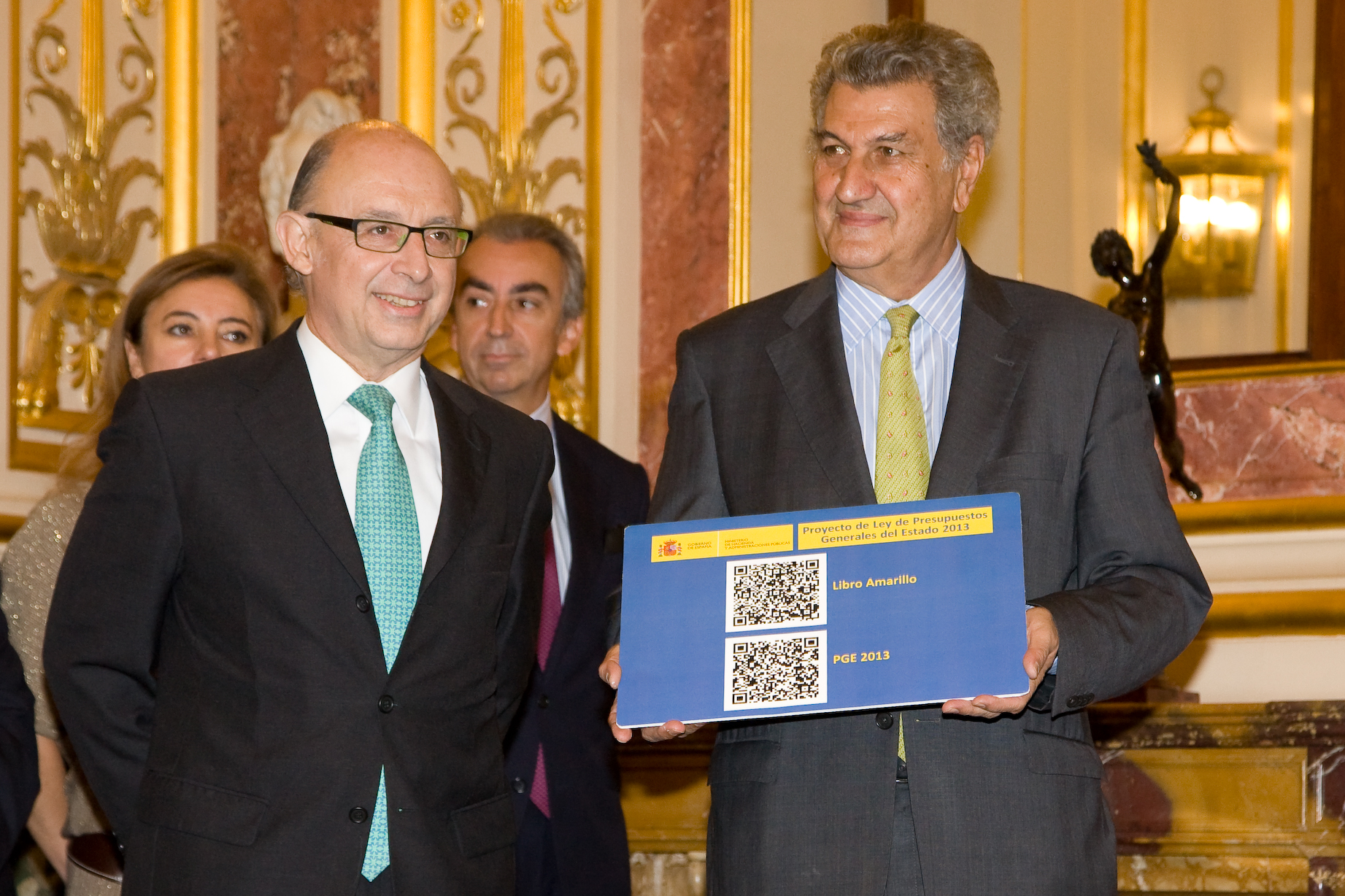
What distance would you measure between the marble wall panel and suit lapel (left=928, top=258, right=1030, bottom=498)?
6.80 ft

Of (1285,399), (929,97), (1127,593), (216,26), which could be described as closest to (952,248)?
(929,97)

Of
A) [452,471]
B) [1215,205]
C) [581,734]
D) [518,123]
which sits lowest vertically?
[581,734]

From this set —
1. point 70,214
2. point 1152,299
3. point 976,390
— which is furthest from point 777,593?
point 70,214

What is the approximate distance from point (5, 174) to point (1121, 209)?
3.10 m

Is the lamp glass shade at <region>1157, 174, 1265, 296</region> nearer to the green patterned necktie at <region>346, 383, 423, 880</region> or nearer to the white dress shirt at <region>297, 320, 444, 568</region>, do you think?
the white dress shirt at <region>297, 320, 444, 568</region>

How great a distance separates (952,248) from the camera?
2645mm

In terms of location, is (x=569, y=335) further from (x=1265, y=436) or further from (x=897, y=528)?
(x=897, y=528)

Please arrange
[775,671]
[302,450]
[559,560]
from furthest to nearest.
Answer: [559,560]
[302,450]
[775,671]

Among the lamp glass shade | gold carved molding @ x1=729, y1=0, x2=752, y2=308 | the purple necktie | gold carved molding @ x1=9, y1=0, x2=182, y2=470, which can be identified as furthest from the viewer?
gold carved molding @ x1=729, y1=0, x2=752, y2=308

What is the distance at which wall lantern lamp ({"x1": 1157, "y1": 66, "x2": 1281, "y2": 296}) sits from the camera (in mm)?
4516

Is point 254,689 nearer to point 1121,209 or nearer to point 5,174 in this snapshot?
point 5,174

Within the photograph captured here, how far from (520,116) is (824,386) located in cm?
277

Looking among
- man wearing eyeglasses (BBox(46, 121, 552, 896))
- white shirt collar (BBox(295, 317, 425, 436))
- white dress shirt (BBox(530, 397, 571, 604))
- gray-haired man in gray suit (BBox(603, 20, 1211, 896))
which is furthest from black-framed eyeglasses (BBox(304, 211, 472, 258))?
white dress shirt (BBox(530, 397, 571, 604))

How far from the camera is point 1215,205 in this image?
4.57 m
